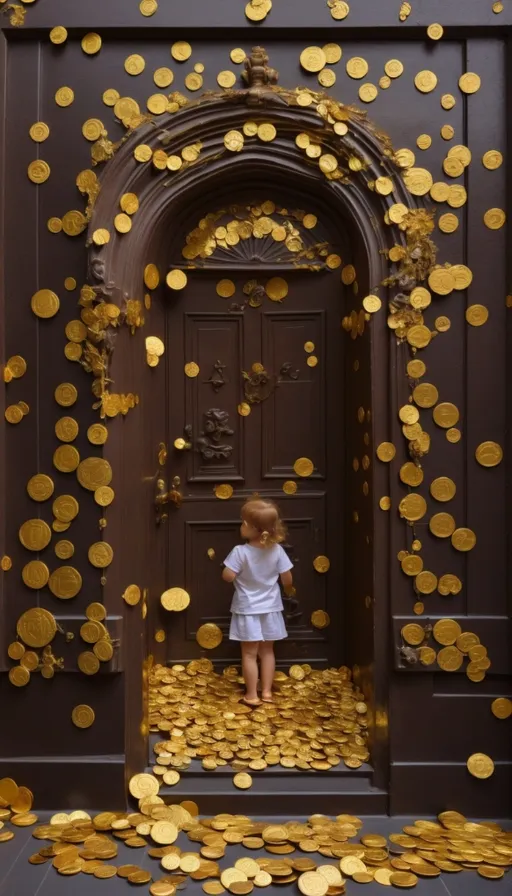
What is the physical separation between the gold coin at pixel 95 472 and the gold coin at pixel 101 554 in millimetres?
301

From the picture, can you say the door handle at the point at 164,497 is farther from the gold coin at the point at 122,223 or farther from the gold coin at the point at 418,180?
the gold coin at the point at 418,180

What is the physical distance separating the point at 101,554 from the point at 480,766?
7.59 ft

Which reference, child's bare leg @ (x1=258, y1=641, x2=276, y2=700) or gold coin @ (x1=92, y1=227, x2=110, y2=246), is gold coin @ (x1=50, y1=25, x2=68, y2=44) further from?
child's bare leg @ (x1=258, y1=641, x2=276, y2=700)

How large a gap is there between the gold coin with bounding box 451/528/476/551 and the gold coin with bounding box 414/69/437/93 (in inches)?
93.6

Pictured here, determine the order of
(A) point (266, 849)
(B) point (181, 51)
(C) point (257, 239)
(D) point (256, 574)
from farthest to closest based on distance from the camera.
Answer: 1. (C) point (257, 239)
2. (D) point (256, 574)
3. (B) point (181, 51)
4. (A) point (266, 849)

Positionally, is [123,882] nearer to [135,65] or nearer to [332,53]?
[135,65]

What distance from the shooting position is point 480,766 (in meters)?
3.88

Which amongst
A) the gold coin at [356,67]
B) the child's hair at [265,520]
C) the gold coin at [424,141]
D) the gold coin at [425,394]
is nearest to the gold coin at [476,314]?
the gold coin at [425,394]

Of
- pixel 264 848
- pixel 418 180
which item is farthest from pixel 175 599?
pixel 418 180

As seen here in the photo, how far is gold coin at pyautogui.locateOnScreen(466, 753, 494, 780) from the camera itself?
387 centimetres

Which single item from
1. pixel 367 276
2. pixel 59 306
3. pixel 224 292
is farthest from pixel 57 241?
pixel 367 276

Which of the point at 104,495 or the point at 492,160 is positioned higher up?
the point at 492,160

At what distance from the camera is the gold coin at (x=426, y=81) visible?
3.92m

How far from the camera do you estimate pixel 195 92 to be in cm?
395
